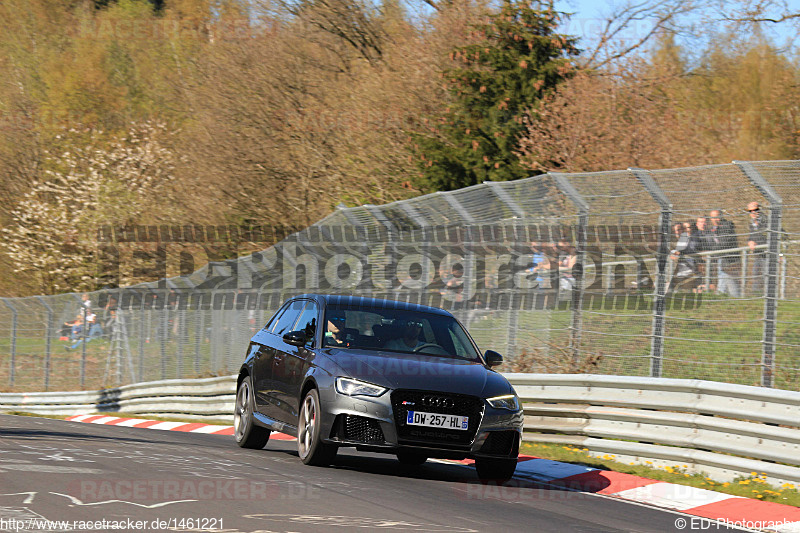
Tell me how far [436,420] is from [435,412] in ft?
0.21

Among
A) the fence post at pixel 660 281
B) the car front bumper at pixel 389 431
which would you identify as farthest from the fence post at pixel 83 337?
the car front bumper at pixel 389 431

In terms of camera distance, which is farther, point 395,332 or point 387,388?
point 395,332

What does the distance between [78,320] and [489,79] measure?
38.8 feet

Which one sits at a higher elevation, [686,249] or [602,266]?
[686,249]

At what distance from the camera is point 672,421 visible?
10367mm

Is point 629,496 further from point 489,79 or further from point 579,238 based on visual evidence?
point 489,79

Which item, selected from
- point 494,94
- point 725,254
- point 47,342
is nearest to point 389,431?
point 725,254

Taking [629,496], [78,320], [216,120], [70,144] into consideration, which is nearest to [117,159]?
[70,144]

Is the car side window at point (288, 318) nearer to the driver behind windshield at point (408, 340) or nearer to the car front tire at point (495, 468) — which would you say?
the driver behind windshield at point (408, 340)

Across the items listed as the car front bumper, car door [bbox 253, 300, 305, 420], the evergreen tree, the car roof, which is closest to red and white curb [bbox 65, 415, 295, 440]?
car door [bbox 253, 300, 305, 420]

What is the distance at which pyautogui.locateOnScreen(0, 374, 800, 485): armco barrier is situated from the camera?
30.1ft

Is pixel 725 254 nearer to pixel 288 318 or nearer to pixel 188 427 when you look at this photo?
pixel 288 318

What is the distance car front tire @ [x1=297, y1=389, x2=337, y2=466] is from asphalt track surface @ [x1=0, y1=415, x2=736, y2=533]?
0.31 feet

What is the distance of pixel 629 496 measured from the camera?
9.23m
